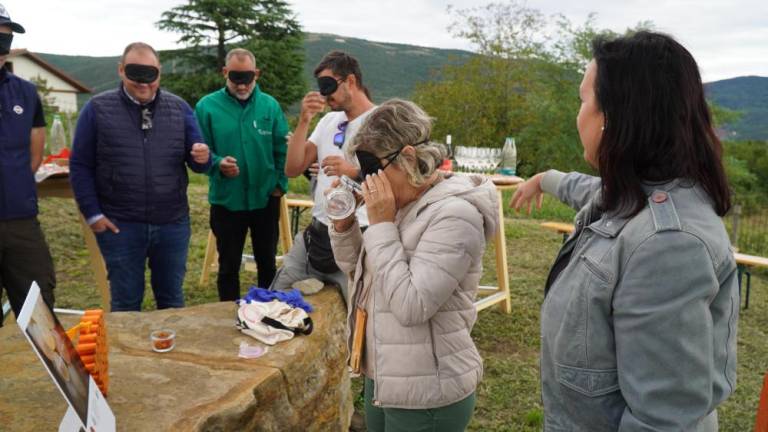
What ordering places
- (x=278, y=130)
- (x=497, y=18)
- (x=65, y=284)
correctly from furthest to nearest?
1. (x=497, y=18)
2. (x=65, y=284)
3. (x=278, y=130)

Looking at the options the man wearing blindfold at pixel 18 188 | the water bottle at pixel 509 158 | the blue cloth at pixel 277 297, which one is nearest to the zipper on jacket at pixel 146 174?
the man wearing blindfold at pixel 18 188

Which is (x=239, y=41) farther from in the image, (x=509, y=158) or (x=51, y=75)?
(x=509, y=158)

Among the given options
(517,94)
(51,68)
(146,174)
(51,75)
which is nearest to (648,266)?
Answer: (146,174)

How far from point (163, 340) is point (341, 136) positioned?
64.9 inches

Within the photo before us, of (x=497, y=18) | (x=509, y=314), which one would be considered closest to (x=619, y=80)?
(x=509, y=314)

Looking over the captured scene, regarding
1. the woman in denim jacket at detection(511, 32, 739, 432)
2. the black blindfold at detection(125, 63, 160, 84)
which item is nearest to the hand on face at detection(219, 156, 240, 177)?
the black blindfold at detection(125, 63, 160, 84)

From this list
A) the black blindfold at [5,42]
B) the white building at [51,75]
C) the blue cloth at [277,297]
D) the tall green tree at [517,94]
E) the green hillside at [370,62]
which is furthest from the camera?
the green hillside at [370,62]

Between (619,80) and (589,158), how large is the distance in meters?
0.20

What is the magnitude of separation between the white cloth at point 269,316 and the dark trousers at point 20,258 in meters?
1.45

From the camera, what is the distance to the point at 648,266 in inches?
45.9

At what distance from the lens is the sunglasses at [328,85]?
3561mm

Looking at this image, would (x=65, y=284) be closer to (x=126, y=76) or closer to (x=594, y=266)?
(x=126, y=76)

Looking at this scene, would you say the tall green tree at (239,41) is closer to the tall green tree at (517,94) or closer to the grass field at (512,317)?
the tall green tree at (517,94)

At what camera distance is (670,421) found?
1.16m
